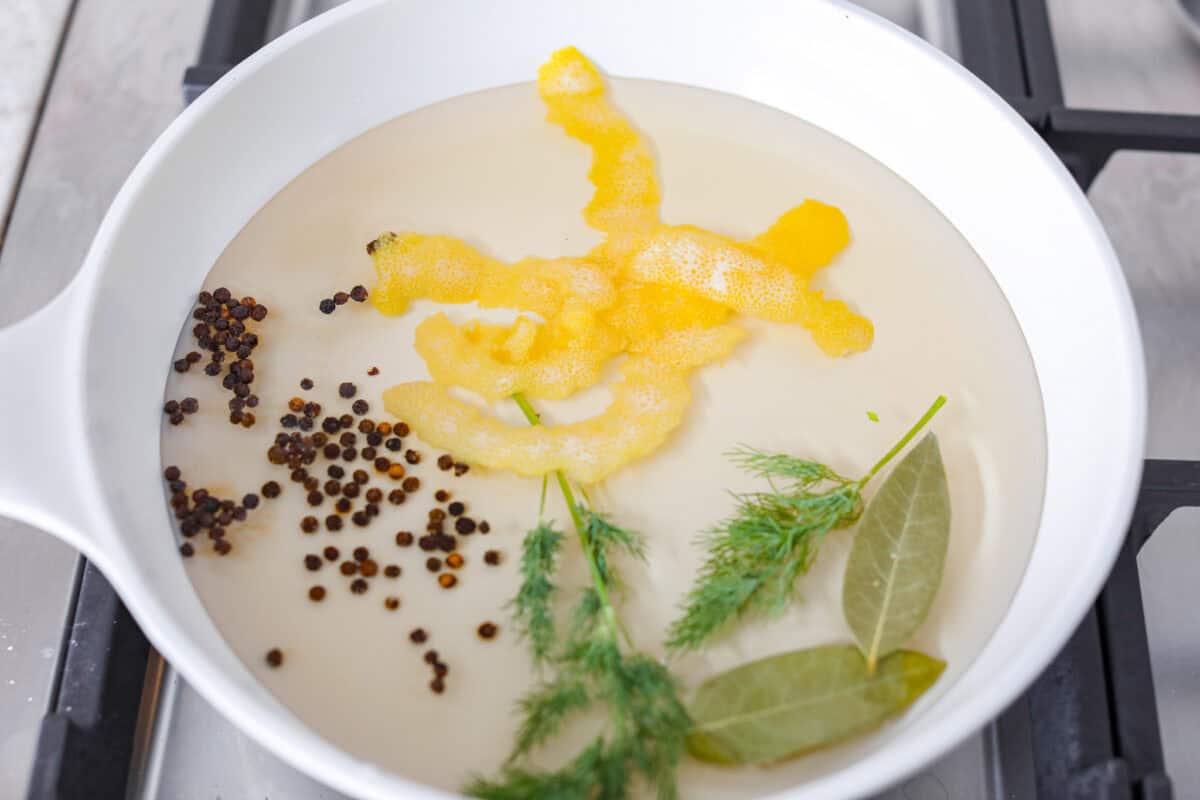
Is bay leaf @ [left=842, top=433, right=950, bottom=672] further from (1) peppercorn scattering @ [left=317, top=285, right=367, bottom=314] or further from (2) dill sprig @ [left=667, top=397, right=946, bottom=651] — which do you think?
(1) peppercorn scattering @ [left=317, top=285, right=367, bottom=314]

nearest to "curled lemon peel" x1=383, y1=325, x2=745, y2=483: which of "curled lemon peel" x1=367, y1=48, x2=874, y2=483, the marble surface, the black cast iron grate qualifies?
"curled lemon peel" x1=367, y1=48, x2=874, y2=483

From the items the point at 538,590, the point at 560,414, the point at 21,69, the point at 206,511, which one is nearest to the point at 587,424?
the point at 560,414

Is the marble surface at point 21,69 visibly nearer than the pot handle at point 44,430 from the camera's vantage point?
No

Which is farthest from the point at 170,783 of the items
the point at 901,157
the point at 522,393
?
the point at 901,157

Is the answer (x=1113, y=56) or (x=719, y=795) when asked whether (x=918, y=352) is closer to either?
(x=719, y=795)

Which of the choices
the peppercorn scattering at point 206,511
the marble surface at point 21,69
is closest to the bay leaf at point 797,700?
the peppercorn scattering at point 206,511

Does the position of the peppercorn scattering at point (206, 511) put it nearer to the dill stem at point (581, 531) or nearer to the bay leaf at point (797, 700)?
the dill stem at point (581, 531)
